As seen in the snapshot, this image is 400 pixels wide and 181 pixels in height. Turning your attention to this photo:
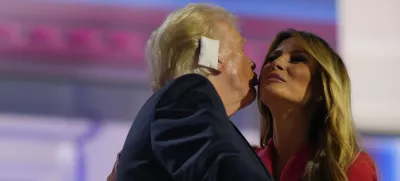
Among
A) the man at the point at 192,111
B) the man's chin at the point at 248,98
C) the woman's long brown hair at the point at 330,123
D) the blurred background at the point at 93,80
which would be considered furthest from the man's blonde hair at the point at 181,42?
the blurred background at the point at 93,80

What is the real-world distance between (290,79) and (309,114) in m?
0.09

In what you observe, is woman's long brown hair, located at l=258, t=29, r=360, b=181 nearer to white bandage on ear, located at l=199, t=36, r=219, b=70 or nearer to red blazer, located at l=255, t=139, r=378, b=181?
red blazer, located at l=255, t=139, r=378, b=181

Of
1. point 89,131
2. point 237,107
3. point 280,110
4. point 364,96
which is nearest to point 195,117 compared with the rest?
point 237,107

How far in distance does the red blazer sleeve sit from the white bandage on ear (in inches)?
12.2

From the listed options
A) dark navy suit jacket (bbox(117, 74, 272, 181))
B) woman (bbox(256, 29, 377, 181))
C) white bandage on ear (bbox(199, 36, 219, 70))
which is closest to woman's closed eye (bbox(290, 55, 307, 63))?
woman (bbox(256, 29, 377, 181))

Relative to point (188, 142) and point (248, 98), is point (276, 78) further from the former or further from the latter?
point (188, 142)

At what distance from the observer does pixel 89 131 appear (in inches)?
54.7

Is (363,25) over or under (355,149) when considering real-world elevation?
over

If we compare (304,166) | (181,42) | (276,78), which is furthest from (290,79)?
(181,42)

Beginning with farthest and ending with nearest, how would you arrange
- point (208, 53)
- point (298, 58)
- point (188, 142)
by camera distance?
point (298, 58), point (208, 53), point (188, 142)

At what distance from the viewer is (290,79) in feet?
3.75

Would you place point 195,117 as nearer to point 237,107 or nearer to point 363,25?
point 237,107

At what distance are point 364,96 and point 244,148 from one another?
78 cm

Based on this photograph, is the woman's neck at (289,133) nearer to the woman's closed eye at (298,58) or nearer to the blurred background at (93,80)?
the woman's closed eye at (298,58)
